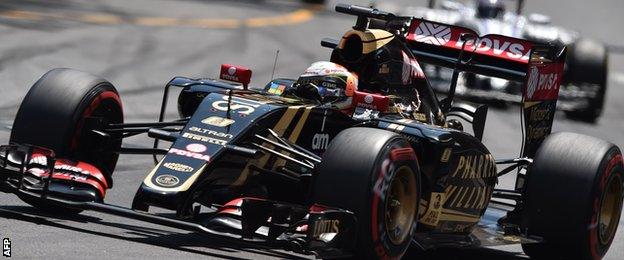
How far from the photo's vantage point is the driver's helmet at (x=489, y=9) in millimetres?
24500

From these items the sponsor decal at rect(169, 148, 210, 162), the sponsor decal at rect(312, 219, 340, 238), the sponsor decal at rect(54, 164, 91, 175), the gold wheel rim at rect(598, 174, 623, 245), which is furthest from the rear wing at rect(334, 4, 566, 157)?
the sponsor decal at rect(312, 219, 340, 238)

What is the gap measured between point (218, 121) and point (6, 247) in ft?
5.91

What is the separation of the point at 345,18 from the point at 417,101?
2001 cm

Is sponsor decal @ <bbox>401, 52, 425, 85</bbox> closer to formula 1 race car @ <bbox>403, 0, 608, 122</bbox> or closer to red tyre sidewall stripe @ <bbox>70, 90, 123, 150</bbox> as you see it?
red tyre sidewall stripe @ <bbox>70, 90, 123, 150</bbox>

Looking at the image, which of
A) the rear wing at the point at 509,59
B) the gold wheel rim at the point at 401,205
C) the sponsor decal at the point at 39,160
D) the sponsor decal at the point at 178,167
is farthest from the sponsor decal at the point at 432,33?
the sponsor decal at the point at 39,160

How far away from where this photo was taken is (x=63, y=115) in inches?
372

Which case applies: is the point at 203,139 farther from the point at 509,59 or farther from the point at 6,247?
the point at 509,59

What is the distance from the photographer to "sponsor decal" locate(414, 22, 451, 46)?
12.0 m

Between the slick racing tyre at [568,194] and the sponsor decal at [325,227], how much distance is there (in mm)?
2200

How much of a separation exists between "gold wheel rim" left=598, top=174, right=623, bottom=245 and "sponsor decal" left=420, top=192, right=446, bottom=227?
147 centimetres

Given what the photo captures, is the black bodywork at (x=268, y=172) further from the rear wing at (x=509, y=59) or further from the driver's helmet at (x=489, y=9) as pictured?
the driver's helmet at (x=489, y=9)

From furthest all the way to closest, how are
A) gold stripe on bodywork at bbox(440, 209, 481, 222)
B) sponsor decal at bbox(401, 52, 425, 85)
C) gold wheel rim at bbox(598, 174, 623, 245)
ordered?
sponsor decal at bbox(401, 52, 425, 85) → gold wheel rim at bbox(598, 174, 623, 245) → gold stripe on bodywork at bbox(440, 209, 481, 222)

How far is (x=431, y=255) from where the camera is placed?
33.7 feet

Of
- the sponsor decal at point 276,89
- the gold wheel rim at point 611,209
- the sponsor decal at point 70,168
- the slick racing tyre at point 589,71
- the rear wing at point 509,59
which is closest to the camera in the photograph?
the sponsor decal at point 70,168
